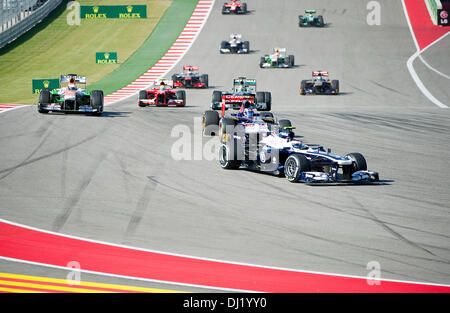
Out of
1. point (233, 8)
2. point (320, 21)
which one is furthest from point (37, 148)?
point (233, 8)

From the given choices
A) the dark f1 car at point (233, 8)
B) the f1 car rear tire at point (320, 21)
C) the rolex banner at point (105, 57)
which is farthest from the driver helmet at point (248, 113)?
the dark f1 car at point (233, 8)

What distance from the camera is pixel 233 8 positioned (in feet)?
211

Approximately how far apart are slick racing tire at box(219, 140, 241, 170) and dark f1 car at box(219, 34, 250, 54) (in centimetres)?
3507

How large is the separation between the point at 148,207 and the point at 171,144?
28.3ft

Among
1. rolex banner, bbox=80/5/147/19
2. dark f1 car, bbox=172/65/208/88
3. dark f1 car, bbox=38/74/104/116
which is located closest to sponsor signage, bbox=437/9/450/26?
rolex banner, bbox=80/5/147/19

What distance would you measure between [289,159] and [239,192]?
1.86 m

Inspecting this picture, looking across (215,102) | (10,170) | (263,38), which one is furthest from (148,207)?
(263,38)

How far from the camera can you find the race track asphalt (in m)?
11.9

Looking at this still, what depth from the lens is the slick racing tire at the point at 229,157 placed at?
18938 mm

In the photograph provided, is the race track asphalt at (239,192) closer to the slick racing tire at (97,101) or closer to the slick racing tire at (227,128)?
the slick racing tire at (97,101)

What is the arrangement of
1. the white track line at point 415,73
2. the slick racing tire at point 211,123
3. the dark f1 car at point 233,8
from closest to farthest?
the slick racing tire at point 211,123
the white track line at point 415,73
the dark f1 car at point 233,8

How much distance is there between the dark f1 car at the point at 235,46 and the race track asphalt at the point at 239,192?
17907 mm
